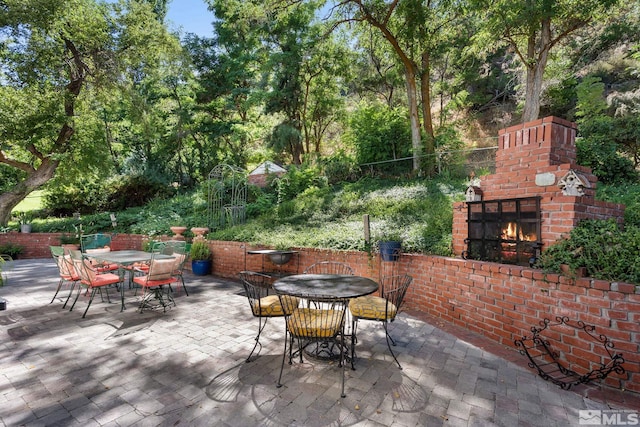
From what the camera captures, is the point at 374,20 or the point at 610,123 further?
the point at 374,20

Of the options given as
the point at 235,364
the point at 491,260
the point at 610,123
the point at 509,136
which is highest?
the point at 610,123

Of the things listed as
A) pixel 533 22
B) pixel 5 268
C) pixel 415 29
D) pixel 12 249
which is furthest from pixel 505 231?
pixel 12 249

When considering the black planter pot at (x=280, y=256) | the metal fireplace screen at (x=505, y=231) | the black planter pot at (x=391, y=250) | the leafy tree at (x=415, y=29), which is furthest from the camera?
the leafy tree at (x=415, y=29)

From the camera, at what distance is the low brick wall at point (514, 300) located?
2.34 m

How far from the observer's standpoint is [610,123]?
7.75 meters

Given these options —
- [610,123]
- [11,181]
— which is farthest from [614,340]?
[11,181]

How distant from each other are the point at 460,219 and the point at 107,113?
1768 cm

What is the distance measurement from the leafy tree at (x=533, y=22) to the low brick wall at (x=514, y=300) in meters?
7.84

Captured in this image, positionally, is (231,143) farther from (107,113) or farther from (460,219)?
(460,219)

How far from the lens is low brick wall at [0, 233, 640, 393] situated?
2.34m

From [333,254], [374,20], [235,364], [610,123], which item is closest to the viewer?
[235,364]

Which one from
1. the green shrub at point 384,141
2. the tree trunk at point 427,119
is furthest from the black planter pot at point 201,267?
the tree trunk at point 427,119

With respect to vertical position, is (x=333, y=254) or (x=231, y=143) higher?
(x=231, y=143)

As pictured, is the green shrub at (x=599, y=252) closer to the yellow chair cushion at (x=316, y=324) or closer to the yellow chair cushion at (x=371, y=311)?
the yellow chair cushion at (x=371, y=311)
